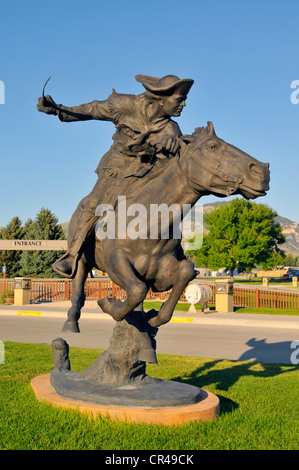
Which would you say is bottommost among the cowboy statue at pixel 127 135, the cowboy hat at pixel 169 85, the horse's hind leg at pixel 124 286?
the horse's hind leg at pixel 124 286

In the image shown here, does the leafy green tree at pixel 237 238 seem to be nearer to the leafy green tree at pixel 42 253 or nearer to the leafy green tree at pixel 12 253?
the leafy green tree at pixel 42 253

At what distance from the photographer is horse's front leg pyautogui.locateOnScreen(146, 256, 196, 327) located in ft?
16.0

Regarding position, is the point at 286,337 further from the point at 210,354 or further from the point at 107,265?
the point at 107,265

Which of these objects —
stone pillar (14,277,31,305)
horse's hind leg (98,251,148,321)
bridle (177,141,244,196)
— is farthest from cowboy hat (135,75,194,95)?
stone pillar (14,277,31,305)

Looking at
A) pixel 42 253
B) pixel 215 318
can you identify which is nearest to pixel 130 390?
pixel 215 318

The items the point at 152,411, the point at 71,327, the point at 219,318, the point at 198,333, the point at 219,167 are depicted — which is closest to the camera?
the point at 219,167

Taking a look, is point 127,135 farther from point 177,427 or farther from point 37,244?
point 37,244

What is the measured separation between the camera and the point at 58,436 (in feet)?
14.7

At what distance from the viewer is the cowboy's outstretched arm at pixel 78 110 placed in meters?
5.57

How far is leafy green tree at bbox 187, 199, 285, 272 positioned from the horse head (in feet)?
132

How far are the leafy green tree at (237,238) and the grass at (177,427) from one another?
122 feet

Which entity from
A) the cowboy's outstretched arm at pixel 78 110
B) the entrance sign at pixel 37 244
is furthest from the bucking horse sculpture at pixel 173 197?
the entrance sign at pixel 37 244

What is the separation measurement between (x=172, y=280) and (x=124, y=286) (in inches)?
20.7

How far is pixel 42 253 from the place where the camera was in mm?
41812
